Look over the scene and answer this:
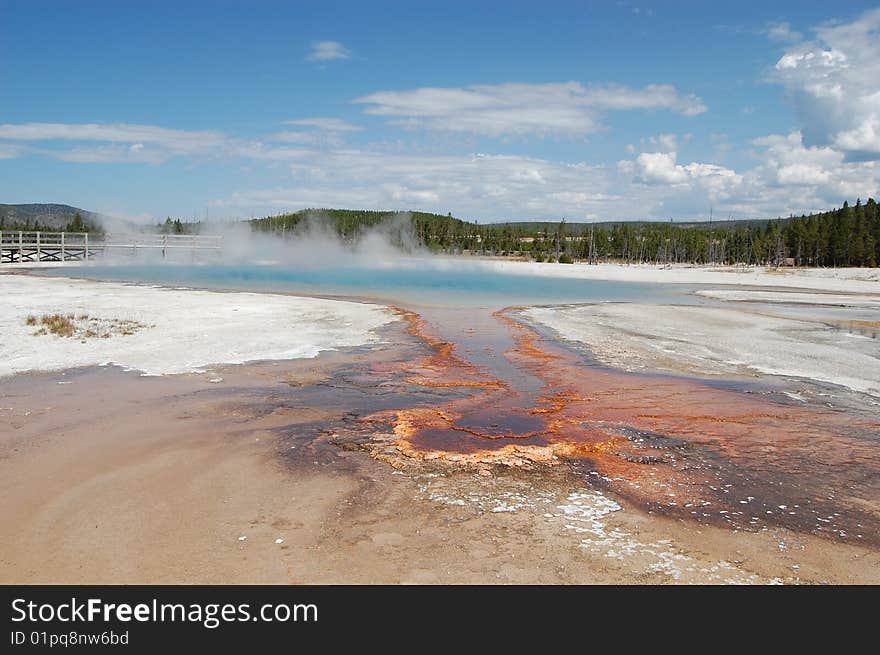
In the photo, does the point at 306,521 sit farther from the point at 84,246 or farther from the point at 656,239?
the point at 656,239

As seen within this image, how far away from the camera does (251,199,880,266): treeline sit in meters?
75.1

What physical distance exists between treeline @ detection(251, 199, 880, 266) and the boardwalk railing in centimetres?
4796

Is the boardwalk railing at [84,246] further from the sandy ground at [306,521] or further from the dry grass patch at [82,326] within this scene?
the sandy ground at [306,521]

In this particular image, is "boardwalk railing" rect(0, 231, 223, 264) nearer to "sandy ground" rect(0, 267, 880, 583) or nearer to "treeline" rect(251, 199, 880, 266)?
"sandy ground" rect(0, 267, 880, 583)

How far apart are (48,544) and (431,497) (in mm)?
3087

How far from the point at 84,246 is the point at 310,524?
2162 inches

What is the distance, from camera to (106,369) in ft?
37.2

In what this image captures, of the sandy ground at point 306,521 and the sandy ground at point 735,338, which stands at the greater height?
the sandy ground at point 735,338

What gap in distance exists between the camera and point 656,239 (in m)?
113

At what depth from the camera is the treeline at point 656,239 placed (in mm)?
75125

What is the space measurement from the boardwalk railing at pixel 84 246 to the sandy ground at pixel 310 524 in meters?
45.6

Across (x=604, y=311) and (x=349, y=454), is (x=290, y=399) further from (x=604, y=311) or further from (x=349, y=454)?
(x=604, y=311)

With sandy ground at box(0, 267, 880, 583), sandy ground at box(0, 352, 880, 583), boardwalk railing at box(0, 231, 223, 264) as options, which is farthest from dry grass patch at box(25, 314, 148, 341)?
boardwalk railing at box(0, 231, 223, 264)

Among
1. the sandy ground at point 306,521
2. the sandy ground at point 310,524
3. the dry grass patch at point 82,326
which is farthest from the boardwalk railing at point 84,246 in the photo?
the sandy ground at point 310,524
